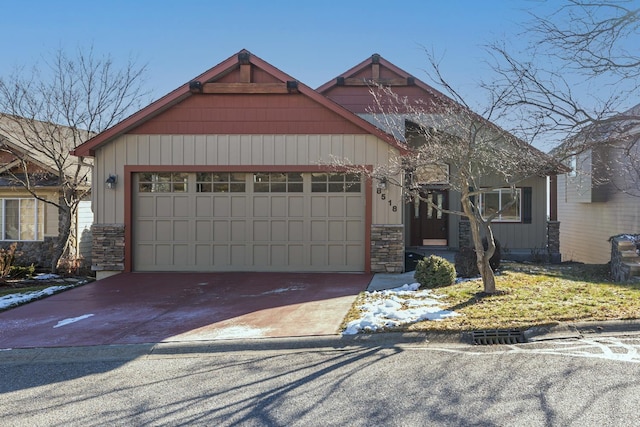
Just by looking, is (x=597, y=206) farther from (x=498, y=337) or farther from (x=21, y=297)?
(x=21, y=297)

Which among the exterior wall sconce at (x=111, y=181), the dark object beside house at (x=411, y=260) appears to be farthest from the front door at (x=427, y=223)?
the exterior wall sconce at (x=111, y=181)

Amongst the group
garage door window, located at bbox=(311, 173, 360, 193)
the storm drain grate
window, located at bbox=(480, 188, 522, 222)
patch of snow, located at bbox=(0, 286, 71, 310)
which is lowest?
patch of snow, located at bbox=(0, 286, 71, 310)

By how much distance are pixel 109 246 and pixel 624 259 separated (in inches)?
451

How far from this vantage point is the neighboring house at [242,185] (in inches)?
473

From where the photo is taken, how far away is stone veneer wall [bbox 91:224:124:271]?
40.7 feet

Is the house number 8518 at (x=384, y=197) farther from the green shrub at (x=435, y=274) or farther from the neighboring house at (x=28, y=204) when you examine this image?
the neighboring house at (x=28, y=204)

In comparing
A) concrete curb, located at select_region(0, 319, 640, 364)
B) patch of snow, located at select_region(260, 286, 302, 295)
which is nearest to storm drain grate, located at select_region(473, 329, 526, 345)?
concrete curb, located at select_region(0, 319, 640, 364)

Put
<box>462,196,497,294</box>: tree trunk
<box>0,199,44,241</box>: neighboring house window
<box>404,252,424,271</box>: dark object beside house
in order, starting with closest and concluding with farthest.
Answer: <box>462,196,497,294</box>: tree trunk, <box>404,252,424,271</box>: dark object beside house, <box>0,199,44,241</box>: neighboring house window

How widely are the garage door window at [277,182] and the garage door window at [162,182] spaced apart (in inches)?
70.0

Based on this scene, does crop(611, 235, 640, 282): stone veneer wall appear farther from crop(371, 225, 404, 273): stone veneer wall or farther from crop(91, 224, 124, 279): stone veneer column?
crop(91, 224, 124, 279): stone veneer column

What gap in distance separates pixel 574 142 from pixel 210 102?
794 centimetres

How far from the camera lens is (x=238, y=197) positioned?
1243 cm

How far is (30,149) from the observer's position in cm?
1548

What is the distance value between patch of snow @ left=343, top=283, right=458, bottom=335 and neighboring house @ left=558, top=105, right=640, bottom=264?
7.44 meters
